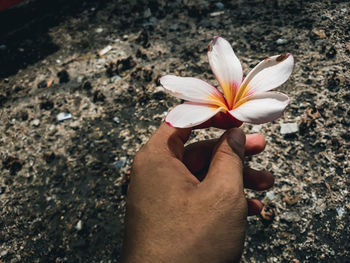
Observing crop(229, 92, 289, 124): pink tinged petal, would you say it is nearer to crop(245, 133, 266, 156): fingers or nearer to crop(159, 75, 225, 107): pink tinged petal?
crop(159, 75, 225, 107): pink tinged petal

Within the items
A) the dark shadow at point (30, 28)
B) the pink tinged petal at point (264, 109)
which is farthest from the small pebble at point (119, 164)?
the dark shadow at point (30, 28)

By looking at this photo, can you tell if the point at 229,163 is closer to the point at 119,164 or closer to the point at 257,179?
the point at 257,179

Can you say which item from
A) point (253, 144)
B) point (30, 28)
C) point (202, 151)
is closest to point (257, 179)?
point (253, 144)

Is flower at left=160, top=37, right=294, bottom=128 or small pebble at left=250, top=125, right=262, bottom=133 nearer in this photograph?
flower at left=160, top=37, right=294, bottom=128

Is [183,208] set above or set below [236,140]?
below

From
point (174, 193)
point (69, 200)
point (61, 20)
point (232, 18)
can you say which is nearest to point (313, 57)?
point (232, 18)

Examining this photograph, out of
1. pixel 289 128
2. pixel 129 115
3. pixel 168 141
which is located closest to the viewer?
pixel 168 141

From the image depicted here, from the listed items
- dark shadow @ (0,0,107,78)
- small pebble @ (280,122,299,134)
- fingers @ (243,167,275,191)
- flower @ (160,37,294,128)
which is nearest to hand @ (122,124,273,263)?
flower @ (160,37,294,128)

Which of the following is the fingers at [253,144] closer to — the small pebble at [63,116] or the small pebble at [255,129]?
the small pebble at [255,129]
